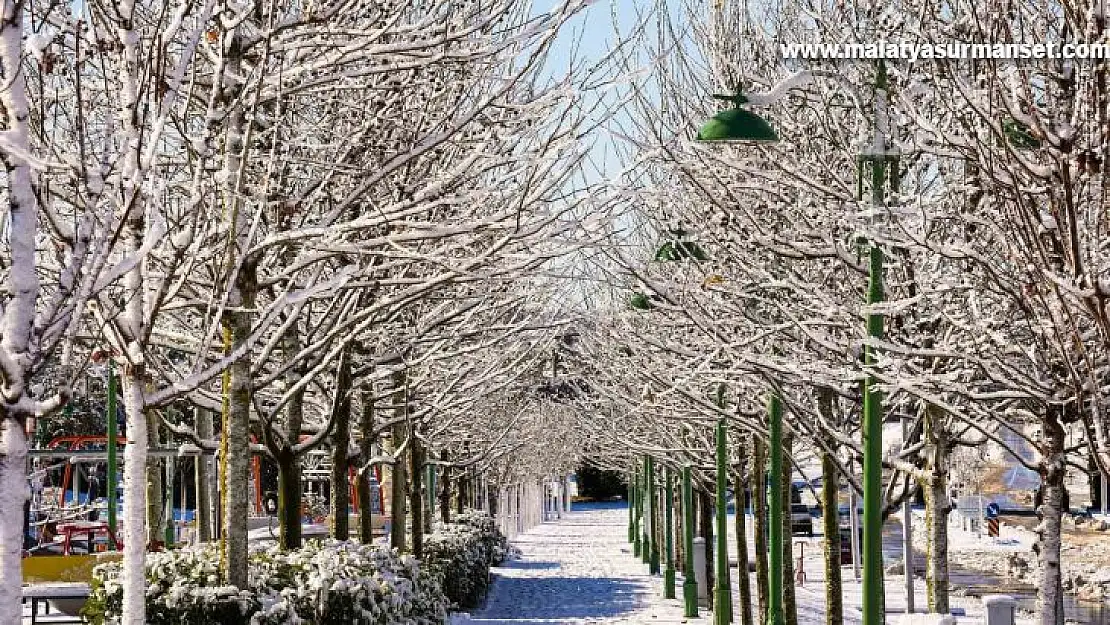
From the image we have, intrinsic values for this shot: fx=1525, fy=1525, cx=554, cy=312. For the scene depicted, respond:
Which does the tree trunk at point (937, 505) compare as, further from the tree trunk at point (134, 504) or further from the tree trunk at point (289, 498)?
the tree trunk at point (134, 504)

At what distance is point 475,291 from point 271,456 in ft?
10.9

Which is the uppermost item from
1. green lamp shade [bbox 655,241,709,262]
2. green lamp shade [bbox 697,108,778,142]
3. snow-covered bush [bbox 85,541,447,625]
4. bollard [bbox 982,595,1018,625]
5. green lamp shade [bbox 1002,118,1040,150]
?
green lamp shade [bbox 697,108,778,142]

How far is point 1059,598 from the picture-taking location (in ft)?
36.9

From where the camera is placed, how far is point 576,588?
3297cm

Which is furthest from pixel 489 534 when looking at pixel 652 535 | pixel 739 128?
pixel 739 128

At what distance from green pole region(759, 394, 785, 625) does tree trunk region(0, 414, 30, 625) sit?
32.8ft

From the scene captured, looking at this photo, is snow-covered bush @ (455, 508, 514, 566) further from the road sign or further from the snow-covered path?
the road sign

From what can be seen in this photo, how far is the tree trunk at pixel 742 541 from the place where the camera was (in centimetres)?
2106

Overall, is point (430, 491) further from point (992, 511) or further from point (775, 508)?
point (992, 511)

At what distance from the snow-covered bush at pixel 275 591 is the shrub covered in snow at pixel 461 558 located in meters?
7.63

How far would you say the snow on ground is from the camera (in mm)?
25516

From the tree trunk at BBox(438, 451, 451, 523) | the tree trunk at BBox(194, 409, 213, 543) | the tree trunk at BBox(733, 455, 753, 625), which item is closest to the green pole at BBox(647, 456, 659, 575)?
the tree trunk at BBox(438, 451, 451, 523)

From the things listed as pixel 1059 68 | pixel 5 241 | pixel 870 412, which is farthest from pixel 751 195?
pixel 5 241

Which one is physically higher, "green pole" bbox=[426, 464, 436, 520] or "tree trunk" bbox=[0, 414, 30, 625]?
"tree trunk" bbox=[0, 414, 30, 625]
